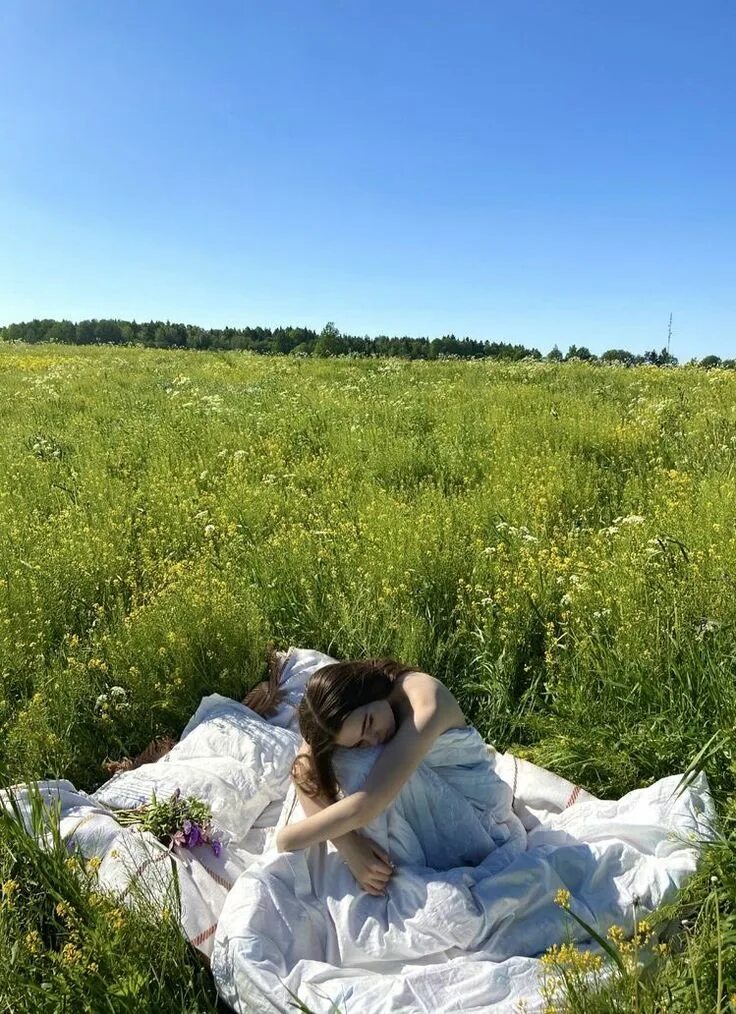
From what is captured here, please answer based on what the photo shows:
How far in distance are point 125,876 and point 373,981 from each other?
99 centimetres

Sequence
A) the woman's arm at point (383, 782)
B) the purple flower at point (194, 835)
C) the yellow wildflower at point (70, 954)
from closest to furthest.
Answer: the yellow wildflower at point (70, 954), the woman's arm at point (383, 782), the purple flower at point (194, 835)

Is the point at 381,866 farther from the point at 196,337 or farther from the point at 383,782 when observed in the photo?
the point at 196,337

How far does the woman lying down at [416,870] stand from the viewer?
242cm

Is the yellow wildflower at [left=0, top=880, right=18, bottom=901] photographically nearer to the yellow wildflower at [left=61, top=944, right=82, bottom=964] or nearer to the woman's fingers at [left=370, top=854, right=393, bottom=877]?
the yellow wildflower at [left=61, top=944, right=82, bottom=964]

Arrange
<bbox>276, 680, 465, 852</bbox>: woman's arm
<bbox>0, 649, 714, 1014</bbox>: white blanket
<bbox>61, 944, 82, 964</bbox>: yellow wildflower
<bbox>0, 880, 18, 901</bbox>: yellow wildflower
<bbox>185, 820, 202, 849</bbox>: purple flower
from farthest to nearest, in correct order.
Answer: <bbox>185, 820, 202, 849</bbox>: purple flower < <bbox>276, 680, 465, 852</bbox>: woman's arm < <bbox>0, 649, 714, 1014</bbox>: white blanket < <bbox>0, 880, 18, 901</bbox>: yellow wildflower < <bbox>61, 944, 82, 964</bbox>: yellow wildflower

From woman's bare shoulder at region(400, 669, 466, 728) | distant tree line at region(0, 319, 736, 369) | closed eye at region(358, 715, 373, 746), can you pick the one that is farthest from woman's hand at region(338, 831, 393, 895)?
distant tree line at region(0, 319, 736, 369)

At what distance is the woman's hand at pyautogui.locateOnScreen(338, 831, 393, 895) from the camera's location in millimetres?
2729

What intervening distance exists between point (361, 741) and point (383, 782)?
7.4 inches

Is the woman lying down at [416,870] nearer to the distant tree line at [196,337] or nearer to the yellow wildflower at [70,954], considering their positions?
the yellow wildflower at [70,954]

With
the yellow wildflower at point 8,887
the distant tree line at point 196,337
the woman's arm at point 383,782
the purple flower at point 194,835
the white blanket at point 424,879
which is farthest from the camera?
the distant tree line at point 196,337

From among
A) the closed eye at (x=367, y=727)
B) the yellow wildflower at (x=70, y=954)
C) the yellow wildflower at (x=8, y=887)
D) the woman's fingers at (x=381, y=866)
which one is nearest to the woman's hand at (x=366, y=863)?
the woman's fingers at (x=381, y=866)

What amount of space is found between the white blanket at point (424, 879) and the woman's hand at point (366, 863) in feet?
0.14

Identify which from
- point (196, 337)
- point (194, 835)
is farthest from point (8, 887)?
point (196, 337)

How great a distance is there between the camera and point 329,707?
9.32ft
